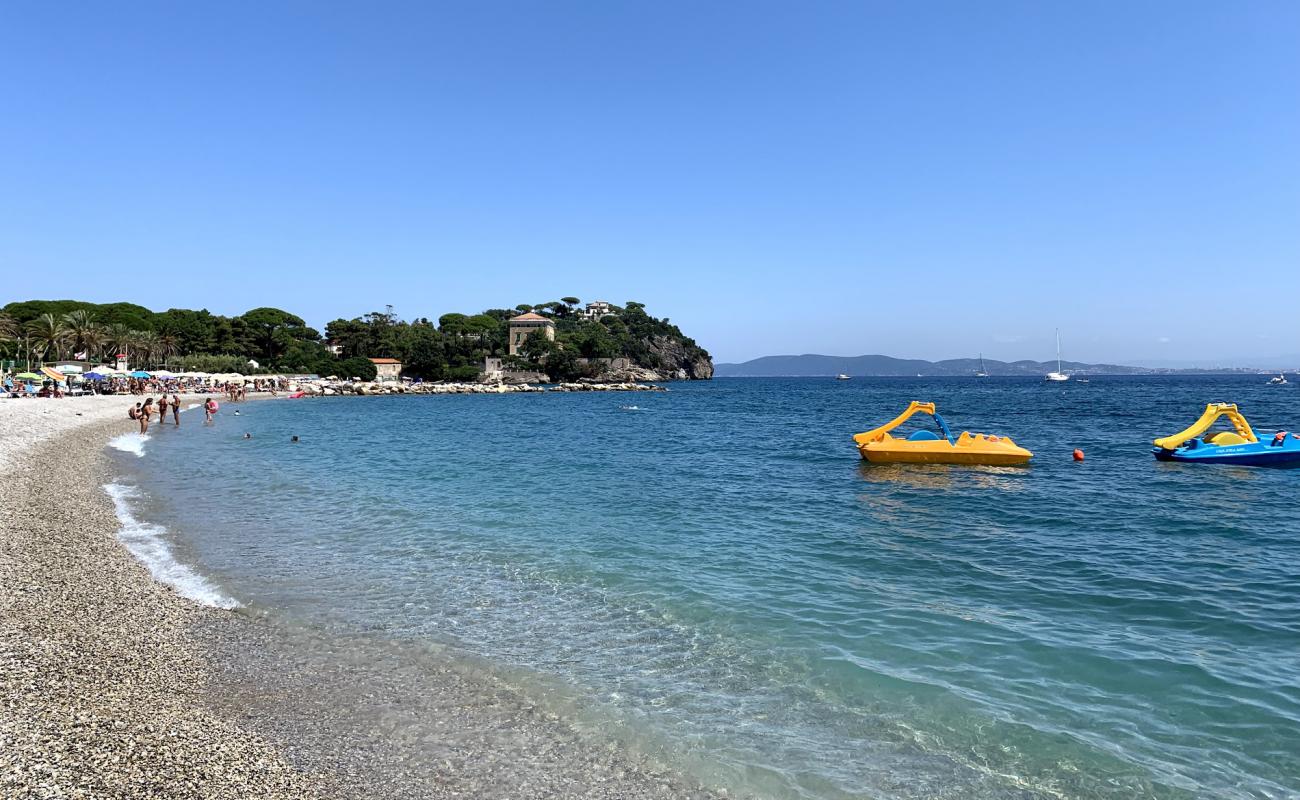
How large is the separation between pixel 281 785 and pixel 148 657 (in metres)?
3.30

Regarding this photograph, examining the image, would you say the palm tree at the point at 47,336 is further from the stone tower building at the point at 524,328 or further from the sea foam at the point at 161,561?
the sea foam at the point at 161,561

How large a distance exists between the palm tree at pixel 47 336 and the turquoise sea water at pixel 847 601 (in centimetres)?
7336

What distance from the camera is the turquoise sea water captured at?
19.5ft

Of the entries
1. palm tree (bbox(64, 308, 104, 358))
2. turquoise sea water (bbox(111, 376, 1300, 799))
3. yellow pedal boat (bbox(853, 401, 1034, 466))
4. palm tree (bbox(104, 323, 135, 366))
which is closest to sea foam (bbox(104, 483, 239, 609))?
turquoise sea water (bbox(111, 376, 1300, 799))

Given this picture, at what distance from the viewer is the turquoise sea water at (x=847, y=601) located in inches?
234

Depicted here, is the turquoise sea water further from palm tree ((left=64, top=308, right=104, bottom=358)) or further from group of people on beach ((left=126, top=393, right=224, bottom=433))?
palm tree ((left=64, top=308, right=104, bottom=358))

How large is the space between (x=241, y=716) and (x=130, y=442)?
103 feet

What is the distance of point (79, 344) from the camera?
83250 mm

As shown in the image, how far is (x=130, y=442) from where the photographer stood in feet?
102

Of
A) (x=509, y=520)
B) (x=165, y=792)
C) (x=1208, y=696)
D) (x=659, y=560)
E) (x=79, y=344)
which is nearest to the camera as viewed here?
(x=165, y=792)

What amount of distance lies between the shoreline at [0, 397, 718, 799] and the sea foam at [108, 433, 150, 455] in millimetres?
21990

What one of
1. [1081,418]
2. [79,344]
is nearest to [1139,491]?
[1081,418]

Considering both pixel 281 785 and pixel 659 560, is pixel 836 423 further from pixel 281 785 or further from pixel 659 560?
pixel 281 785

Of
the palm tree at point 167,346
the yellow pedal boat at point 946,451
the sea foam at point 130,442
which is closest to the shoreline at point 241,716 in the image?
the yellow pedal boat at point 946,451
